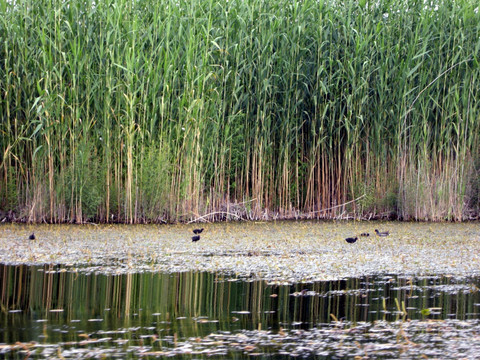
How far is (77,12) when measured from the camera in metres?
9.27

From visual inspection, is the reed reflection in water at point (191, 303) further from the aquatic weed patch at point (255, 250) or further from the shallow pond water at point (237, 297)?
the aquatic weed patch at point (255, 250)

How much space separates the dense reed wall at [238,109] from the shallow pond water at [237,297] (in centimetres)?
178

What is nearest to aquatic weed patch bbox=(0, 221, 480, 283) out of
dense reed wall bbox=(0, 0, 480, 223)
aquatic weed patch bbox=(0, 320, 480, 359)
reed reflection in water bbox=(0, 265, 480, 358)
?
reed reflection in water bbox=(0, 265, 480, 358)

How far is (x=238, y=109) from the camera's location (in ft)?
34.3

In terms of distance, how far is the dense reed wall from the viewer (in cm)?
910

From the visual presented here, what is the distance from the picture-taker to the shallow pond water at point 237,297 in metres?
3.07

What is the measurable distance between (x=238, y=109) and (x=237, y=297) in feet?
21.1

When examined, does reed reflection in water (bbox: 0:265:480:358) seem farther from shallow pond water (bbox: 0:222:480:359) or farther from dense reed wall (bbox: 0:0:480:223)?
dense reed wall (bbox: 0:0:480:223)

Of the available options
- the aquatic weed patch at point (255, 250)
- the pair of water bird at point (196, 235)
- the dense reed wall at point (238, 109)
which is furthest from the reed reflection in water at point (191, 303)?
the dense reed wall at point (238, 109)

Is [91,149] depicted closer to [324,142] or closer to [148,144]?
→ [148,144]

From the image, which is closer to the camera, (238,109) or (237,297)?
(237,297)

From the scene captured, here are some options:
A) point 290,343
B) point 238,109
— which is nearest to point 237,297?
point 290,343

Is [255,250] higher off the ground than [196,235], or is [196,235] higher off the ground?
[196,235]

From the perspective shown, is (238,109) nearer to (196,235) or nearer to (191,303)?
(196,235)
